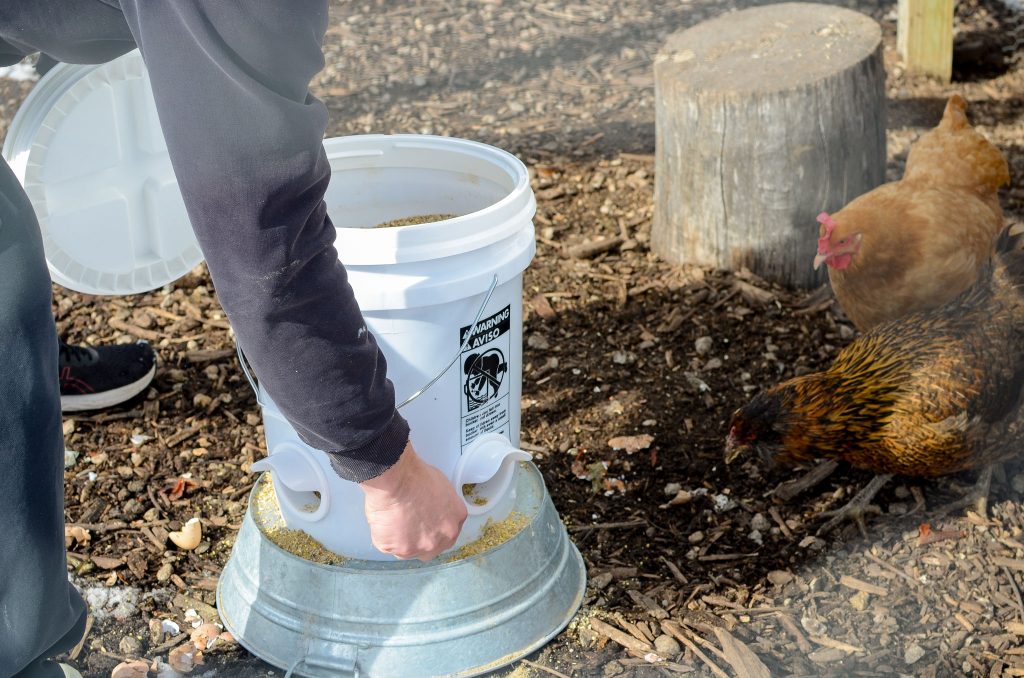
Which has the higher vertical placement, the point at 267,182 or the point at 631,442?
the point at 267,182

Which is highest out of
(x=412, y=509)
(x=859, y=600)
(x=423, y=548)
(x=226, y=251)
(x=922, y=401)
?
(x=226, y=251)

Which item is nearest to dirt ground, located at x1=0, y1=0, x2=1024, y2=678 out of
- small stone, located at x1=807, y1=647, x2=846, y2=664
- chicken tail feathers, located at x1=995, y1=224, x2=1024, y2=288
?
small stone, located at x1=807, y1=647, x2=846, y2=664

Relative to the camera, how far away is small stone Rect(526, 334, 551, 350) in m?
3.27

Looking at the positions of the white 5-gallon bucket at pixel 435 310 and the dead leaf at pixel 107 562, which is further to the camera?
the dead leaf at pixel 107 562

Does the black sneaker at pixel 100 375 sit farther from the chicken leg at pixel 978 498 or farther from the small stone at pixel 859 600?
the chicken leg at pixel 978 498

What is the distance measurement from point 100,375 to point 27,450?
1419 millimetres

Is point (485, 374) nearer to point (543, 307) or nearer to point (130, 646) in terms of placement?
point (130, 646)

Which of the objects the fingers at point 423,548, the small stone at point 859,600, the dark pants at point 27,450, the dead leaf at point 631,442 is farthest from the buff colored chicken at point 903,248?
the dark pants at point 27,450

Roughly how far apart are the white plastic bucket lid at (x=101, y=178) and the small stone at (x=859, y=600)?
180 centimetres

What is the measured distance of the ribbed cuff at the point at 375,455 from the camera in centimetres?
149

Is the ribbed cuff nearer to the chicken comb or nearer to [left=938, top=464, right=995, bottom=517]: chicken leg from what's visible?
[left=938, top=464, right=995, bottom=517]: chicken leg

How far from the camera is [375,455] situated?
1.50 meters

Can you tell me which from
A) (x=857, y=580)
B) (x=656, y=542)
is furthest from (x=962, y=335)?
(x=656, y=542)

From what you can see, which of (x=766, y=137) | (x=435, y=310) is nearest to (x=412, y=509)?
(x=435, y=310)
